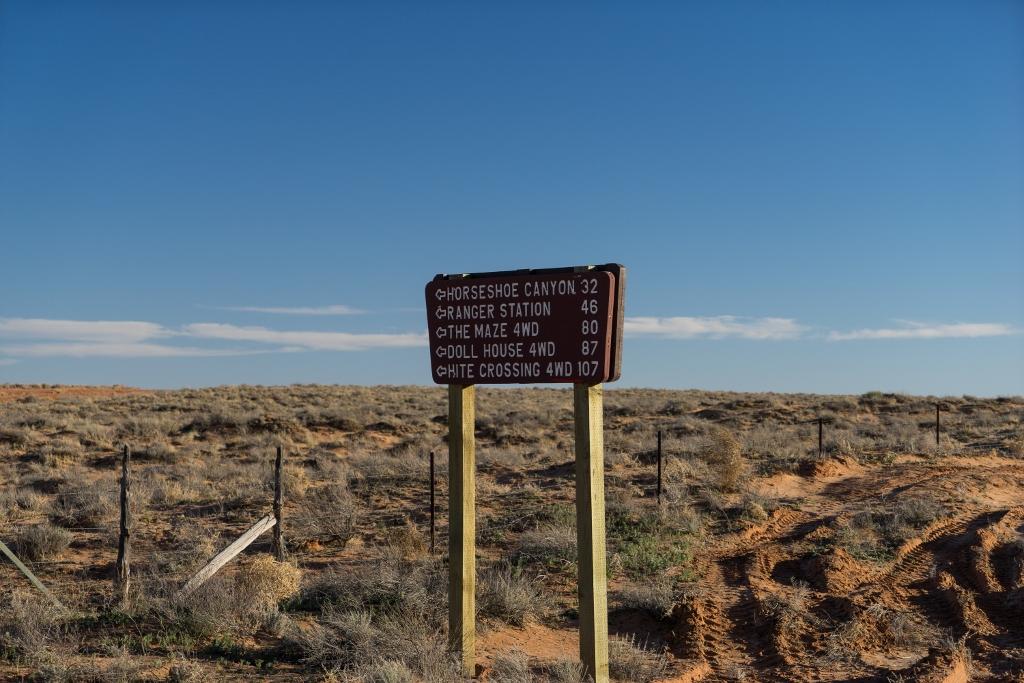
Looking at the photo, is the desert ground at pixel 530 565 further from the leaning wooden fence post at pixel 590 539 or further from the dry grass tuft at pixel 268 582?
the leaning wooden fence post at pixel 590 539

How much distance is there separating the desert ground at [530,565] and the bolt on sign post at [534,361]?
2.13ft

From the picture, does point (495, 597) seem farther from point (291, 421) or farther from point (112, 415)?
point (112, 415)

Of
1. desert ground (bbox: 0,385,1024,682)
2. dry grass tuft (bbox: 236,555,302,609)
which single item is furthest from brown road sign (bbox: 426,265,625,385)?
dry grass tuft (bbox: 236,555,302,609)

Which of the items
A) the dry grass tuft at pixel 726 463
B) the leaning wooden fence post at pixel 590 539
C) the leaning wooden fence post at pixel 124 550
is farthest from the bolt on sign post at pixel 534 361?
the dry grass tuft at pixel 726 463

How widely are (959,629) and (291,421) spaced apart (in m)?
24.3

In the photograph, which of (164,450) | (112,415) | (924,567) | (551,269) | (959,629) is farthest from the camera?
(112,415)

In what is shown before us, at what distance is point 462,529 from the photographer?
27.6 ft

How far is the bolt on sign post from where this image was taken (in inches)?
301

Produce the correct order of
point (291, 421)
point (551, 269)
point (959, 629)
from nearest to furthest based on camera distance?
point (551, 269), point (959, 629), point (291, 421)

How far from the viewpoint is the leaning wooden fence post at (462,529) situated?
27.1 ft

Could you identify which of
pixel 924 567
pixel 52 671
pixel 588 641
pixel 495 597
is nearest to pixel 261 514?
pixel 495 597

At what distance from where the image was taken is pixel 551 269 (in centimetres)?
800

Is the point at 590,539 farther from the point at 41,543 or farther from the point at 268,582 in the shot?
the point at 41,543

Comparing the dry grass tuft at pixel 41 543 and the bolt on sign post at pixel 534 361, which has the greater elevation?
the bolt on sign post at pixel 534 361
